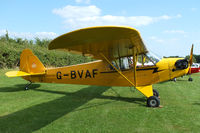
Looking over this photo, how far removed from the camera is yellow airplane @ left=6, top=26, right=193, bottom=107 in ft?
11.4

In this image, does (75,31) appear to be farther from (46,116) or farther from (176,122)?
(176,122)

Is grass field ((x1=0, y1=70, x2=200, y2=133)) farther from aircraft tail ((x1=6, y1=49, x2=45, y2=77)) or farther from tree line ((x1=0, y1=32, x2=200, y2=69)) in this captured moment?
tree line ((x1=0, y1=32, x2=200, y2=69))

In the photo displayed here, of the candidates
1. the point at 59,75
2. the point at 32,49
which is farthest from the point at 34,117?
the point at 32,49

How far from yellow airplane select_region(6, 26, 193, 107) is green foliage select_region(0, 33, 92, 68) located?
13.8 m

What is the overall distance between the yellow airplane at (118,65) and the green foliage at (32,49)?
45.3ft

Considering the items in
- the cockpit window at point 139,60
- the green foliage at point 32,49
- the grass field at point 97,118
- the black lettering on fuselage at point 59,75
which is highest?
the green foliage at point 32,49

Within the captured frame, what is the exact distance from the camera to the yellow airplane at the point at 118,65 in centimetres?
347

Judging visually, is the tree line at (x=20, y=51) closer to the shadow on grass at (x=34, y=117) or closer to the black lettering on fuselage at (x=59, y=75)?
the black lettering on fuselage at (x=59, y=75)

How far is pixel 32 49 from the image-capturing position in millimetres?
22969

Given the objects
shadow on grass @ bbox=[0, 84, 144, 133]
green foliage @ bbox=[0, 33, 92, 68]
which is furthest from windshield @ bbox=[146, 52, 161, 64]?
green foliage @ bbox=[0, 33, 92, 68]

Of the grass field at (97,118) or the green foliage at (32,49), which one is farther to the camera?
the green foliage at (32,49)

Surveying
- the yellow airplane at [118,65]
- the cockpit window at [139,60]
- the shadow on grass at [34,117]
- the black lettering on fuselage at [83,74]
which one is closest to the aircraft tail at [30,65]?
the yellow airplane at [118,65]

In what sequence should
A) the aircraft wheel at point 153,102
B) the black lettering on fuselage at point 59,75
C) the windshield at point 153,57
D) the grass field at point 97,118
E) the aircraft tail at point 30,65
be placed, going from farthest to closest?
the aircraft tail at point 30,65 → the black lettering on fuselage at point 59,75 → the windshield at point 153,57 → the aircraft wheel at point 153,102 → the grass field at point 97,118

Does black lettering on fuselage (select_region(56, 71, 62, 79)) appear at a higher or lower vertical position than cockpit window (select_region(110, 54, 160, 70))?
lower
